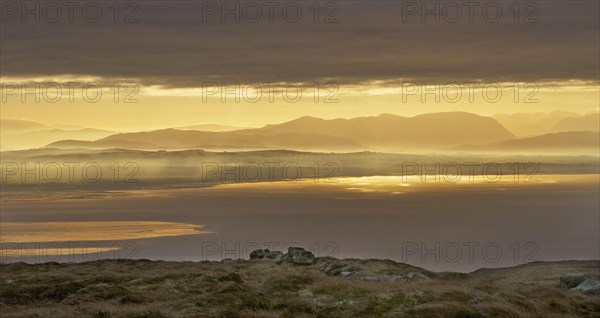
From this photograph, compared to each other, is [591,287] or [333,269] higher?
[591,287]

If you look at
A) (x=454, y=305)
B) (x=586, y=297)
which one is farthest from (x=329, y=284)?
(x=586, y=297)

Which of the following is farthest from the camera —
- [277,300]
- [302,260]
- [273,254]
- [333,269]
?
[273,254]

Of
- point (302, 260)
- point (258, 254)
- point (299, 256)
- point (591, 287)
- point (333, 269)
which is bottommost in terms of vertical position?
point (258, 254)

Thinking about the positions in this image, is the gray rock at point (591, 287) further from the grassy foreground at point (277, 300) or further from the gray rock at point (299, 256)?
the gray rock at point (299, 256)

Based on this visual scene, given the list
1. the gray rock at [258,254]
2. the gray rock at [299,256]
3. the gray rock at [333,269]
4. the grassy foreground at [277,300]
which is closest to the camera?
the grassy foreground at [277,300]

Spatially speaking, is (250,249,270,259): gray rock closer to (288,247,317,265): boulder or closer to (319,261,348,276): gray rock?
(288,247,317,265): boulder

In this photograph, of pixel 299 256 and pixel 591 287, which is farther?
pixel 299 256

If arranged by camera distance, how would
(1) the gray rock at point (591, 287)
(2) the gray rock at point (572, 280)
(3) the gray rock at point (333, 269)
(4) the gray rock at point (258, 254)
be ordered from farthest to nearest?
1. (4) the gray rock at point (258, 254)
2. (3) the gray rock at point (333, 269)
3. (2) the gray rock at point (572, 280)
4. (1) the gray rock at point (591, 287)

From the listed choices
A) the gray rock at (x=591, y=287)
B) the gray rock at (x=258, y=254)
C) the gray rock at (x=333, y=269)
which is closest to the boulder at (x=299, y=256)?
the gray rock at (x=258, y=254)

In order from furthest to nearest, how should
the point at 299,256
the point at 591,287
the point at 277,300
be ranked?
1. the point at 299,256
2. the point at 591,287
3. the point at 277,300

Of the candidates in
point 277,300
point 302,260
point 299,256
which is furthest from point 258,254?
point 277,300

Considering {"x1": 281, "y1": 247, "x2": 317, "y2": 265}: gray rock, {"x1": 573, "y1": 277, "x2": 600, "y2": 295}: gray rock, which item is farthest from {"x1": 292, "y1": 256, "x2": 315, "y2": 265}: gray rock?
{"x1": 573, "y1": 277, "x2": 600, "y2": 295}: gray rock

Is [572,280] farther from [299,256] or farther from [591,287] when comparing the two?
[299,256]

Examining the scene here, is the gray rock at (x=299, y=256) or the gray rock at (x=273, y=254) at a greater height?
the gray rock at (x=299, y=256)
